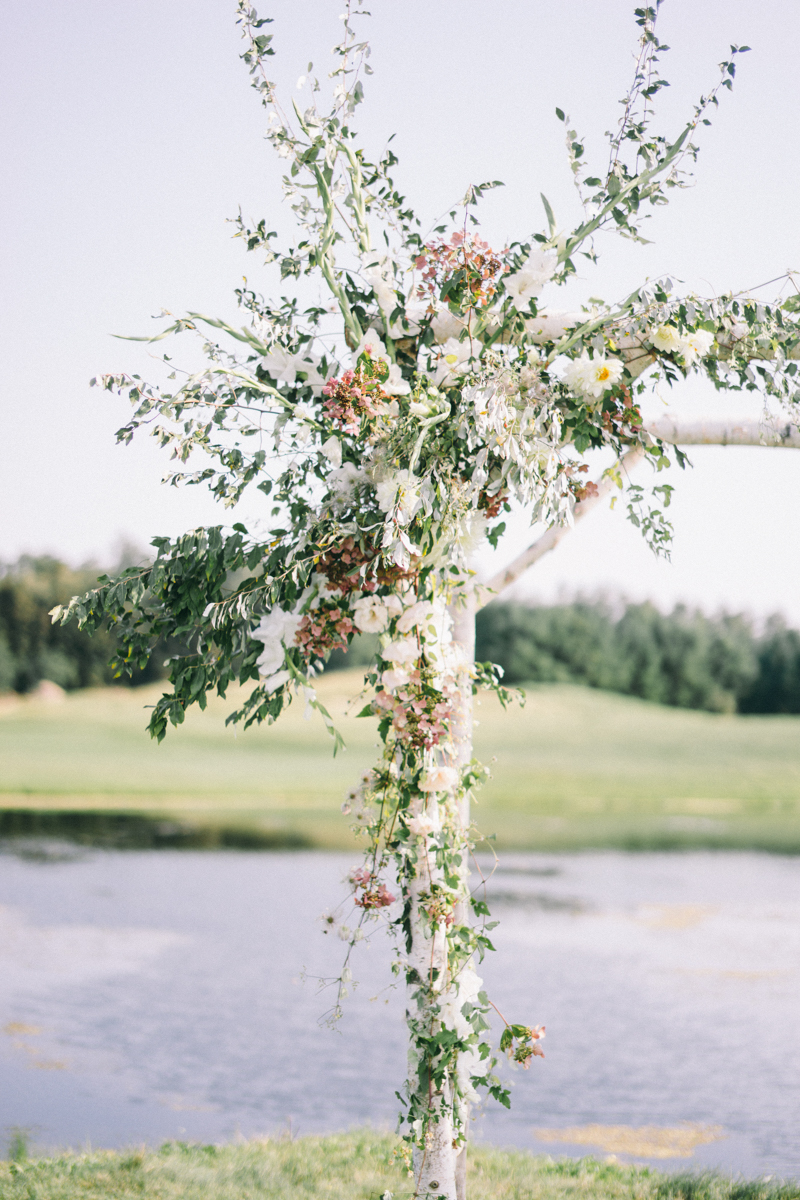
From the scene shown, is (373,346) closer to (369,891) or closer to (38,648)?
(369,891)

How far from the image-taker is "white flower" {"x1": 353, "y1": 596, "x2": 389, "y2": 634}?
2969mm

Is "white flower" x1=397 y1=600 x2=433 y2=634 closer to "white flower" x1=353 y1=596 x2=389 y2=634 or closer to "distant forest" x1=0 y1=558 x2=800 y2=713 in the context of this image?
"white flower" x1=353 y1=596 x2=389 y2=634

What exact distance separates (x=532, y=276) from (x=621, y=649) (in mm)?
35352

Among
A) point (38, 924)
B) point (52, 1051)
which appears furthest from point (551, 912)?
point (52, 1051)

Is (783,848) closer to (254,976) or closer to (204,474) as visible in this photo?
(254,976)

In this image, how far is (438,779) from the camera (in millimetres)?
2906

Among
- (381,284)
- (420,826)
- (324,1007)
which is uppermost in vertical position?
(381,284)

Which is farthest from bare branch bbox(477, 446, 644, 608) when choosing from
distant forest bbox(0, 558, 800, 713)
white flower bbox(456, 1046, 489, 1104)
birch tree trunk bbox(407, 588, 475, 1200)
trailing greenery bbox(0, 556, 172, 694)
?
distant forest bbox(0, 558, 800, 713)

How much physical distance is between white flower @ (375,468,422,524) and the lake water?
1990 millimetres

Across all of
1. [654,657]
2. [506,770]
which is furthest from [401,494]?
[654,657]

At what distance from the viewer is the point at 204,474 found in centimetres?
309

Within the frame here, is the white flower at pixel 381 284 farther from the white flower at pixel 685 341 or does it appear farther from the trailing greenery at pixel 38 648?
the trailing greenery at pixel 38 648

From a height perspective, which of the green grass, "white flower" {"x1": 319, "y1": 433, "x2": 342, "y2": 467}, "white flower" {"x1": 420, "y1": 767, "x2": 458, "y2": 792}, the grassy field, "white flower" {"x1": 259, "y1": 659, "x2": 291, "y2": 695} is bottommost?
the grassy field

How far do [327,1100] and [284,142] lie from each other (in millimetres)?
4925
